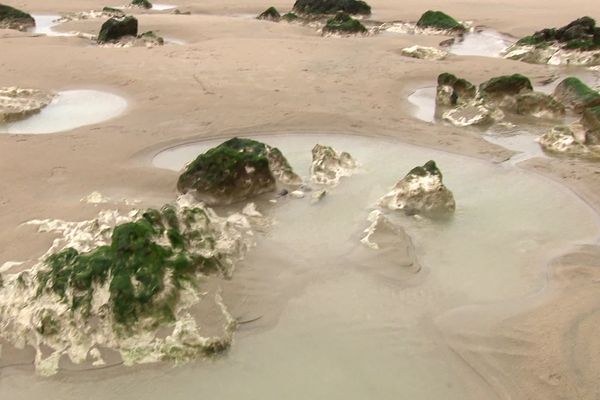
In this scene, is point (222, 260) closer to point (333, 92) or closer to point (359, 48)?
point (333, 92)

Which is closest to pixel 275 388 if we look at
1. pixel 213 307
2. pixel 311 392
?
pixel 311 392

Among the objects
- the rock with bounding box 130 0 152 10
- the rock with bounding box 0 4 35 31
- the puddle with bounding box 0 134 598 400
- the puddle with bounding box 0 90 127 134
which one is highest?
the rock with bounding box 130 0 152 10

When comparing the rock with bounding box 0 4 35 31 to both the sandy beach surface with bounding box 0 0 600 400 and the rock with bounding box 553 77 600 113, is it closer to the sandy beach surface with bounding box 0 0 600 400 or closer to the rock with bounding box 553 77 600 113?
the sandy beach surface with bounding box 0 0 600 400

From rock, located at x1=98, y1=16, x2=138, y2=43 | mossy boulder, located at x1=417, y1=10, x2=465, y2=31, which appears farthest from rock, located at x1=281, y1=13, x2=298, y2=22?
rock, located at x1=98, y1=16, x2=138, y2=43

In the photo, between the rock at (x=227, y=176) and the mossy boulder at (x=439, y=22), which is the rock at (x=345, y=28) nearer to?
the mossy boulder at (x=439, y=22)

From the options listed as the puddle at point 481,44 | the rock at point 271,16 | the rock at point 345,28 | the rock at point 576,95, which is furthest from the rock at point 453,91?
the rock at point 271,16
